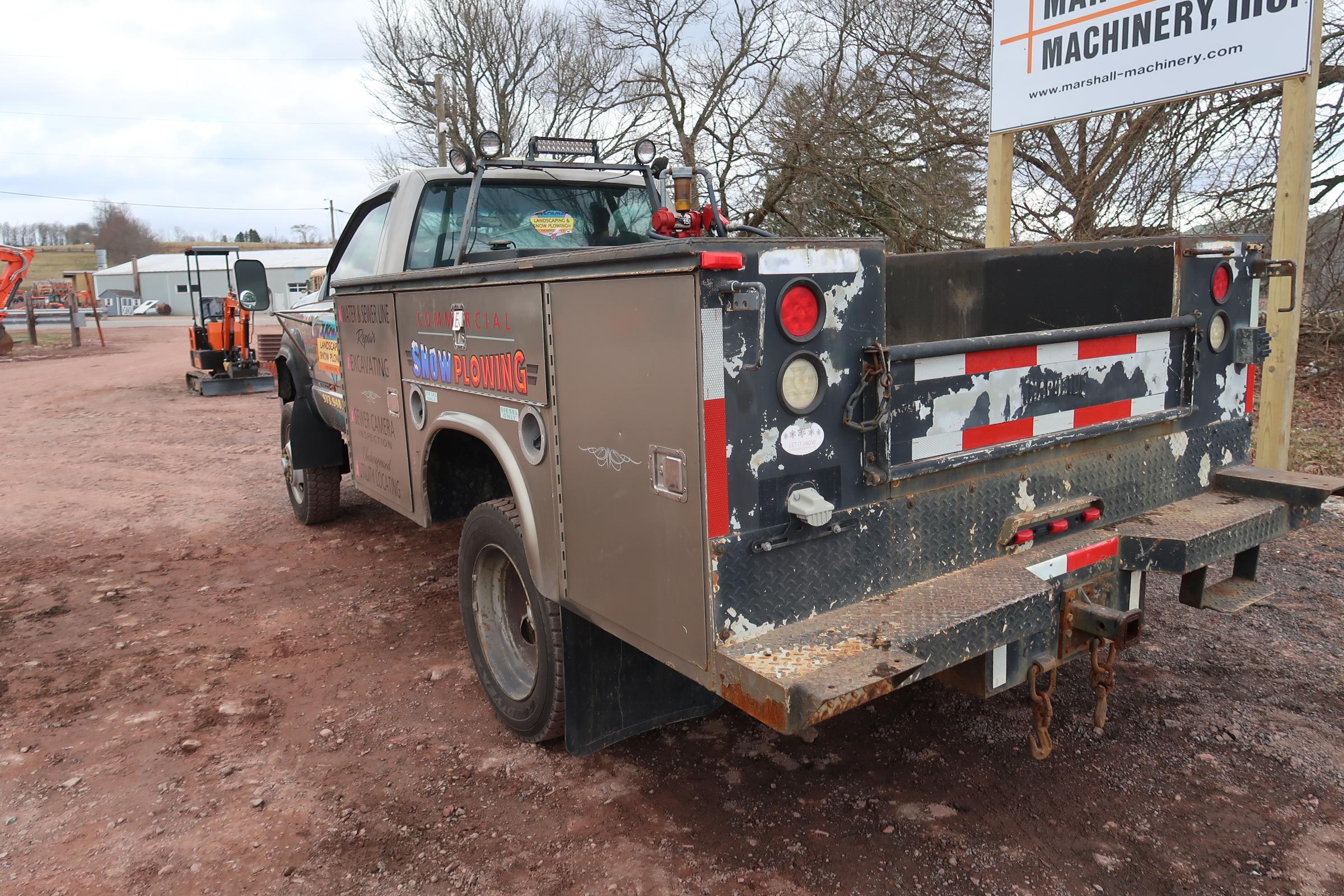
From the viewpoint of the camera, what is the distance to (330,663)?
4.13m

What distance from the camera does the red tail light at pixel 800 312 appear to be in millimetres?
2178

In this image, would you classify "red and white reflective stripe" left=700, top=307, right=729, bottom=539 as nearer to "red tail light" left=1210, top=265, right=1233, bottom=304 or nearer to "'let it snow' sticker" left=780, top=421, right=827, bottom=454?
"'let it snow' sticker" left=780, top=421, right=827, bottom=454

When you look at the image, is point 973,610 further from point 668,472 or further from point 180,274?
point 180,274

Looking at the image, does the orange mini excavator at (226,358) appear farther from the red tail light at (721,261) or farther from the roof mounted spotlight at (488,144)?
the red tail light at (721,261)

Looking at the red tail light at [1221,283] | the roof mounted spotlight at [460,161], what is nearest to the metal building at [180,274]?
the roof mounted spotlight at [460,161]

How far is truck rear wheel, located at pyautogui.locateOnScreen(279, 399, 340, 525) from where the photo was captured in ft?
20.4

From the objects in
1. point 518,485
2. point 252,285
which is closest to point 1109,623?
point 518,485

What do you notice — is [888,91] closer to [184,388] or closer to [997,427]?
[997,427]

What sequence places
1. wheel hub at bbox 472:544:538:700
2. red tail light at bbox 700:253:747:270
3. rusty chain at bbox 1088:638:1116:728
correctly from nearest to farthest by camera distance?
red tail light at bbox 700:253:747:270, rusty chain at bbox 1088:638:1116:728, wheel hub at bbox 472:544:538:700

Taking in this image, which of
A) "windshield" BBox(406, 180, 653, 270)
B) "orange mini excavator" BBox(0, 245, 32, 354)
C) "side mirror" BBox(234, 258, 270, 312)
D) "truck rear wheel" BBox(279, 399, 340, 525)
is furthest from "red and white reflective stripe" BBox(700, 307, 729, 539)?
"orange mini excavator" BBox(0, 245, 32, 354)

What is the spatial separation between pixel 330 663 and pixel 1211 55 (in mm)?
5394

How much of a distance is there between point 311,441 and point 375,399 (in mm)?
1919

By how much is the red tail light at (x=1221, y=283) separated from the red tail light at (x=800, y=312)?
1.75 m

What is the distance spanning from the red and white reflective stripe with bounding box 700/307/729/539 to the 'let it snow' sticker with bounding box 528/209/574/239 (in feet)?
9.43
